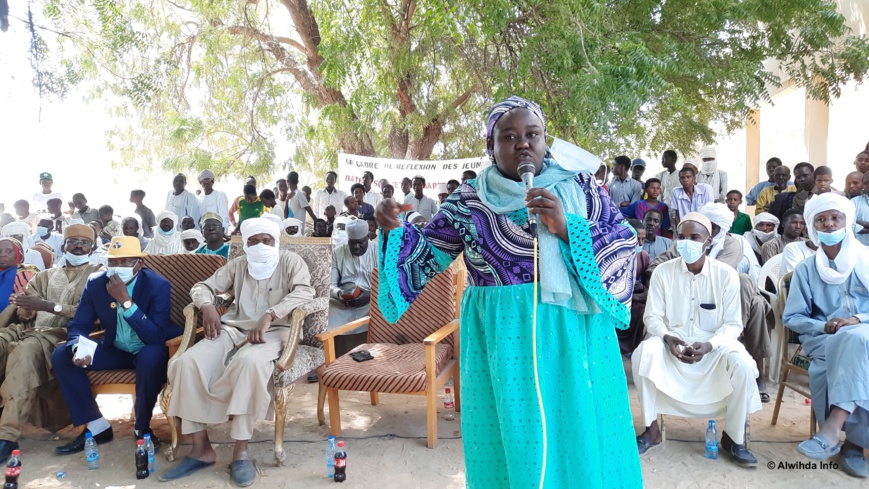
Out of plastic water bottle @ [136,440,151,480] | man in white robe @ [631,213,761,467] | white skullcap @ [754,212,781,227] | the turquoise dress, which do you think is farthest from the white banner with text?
the turquoise dress

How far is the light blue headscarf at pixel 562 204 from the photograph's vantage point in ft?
6.57

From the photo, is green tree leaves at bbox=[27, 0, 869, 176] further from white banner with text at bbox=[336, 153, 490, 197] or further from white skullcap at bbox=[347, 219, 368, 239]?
white skullcap at bbox=[347, 219, 368, 239]

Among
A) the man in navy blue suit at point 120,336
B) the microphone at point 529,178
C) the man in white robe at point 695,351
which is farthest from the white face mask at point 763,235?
the man in navy blue suit at point 120,336

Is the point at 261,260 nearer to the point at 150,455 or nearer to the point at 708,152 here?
the point at 150,455

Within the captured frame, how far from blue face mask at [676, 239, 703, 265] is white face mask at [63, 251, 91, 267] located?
4.73 metres

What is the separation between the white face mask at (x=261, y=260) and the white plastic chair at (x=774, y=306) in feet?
13.4

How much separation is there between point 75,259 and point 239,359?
1.93 metres

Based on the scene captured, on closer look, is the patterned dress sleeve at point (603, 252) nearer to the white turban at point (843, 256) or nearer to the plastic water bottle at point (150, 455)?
the white turban at point (843, 256)

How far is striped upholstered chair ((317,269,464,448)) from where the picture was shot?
424cm

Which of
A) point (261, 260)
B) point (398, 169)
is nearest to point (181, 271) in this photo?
point (261, 260)

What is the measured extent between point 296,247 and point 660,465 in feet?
10.4

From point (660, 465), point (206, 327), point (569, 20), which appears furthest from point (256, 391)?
point (569, 20)

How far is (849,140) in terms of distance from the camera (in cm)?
995

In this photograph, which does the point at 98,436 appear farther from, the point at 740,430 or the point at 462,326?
the point at 740,430
